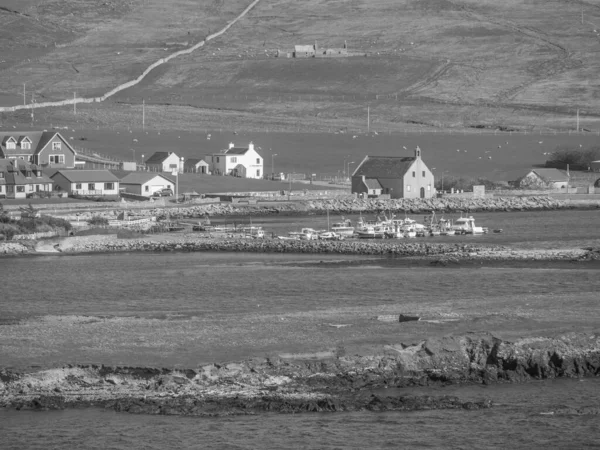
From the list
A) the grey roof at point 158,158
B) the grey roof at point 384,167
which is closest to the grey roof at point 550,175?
the grey roof at point 384,167

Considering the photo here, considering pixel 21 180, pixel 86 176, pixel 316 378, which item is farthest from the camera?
pixel 86 176

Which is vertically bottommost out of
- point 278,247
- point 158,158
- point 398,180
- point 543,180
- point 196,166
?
point 278,247

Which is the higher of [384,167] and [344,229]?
[384,167]

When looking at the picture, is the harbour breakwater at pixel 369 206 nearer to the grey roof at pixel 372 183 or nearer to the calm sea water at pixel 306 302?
the grey roof at pixel 372 183

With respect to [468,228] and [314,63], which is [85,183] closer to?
[468,228]

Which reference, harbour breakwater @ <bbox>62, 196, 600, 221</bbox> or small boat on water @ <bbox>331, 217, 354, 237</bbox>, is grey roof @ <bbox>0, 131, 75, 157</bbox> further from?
small boat on water @ <bbox>331, 217, 354, 237</bbox>

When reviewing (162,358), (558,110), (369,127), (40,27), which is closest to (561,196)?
(369,127)

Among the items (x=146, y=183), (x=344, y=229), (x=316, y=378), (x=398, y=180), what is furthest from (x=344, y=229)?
(x=316, y=378)

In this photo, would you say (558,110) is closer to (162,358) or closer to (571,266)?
(571,266)
